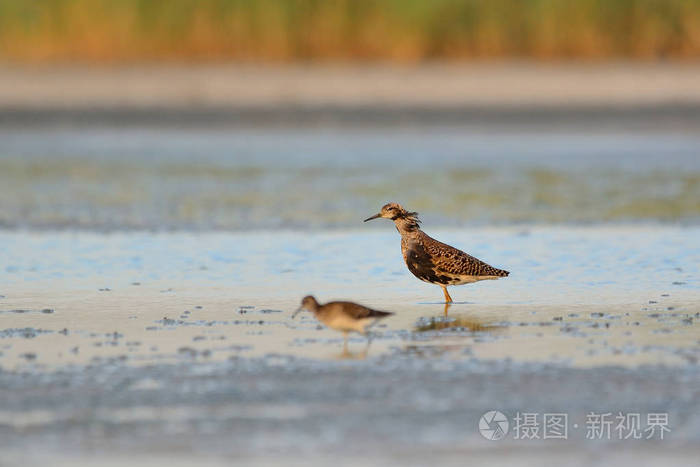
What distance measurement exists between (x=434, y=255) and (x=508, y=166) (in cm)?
1035

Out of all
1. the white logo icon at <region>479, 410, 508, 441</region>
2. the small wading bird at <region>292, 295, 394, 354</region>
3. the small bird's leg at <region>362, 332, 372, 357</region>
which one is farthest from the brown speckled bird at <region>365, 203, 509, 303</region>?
the white logo icon at <region>479, 410, 508, 441</region>

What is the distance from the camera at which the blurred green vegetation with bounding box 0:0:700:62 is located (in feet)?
94.9

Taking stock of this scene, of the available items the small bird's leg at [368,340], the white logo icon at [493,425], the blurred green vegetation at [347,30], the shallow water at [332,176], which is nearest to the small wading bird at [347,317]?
the small bird's leg at [368,340]

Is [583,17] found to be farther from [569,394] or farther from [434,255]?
[569,394]

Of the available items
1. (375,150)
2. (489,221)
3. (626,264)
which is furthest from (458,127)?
(626,264)

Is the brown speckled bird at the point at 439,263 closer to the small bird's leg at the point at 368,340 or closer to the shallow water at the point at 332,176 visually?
the small bird's leg at the point at 368,340

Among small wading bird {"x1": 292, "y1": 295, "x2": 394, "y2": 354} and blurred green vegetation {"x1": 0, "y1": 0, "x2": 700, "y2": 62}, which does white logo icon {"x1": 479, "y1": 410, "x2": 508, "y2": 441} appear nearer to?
small wading bird {"x1": 292, "y1": 295, "x2": 394, "y2": 354}

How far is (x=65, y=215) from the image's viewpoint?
1515 cm

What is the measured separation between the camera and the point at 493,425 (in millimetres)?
6547

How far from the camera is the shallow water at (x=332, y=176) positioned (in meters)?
15.2

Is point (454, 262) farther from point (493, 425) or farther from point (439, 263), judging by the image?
point (493, 425)

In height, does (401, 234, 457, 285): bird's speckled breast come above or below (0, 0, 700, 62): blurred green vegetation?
below

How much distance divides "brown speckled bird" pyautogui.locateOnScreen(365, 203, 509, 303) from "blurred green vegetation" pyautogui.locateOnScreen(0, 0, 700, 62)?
1902 cm

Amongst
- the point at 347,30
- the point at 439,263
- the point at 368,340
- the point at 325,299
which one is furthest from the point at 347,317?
the point at 347,30
